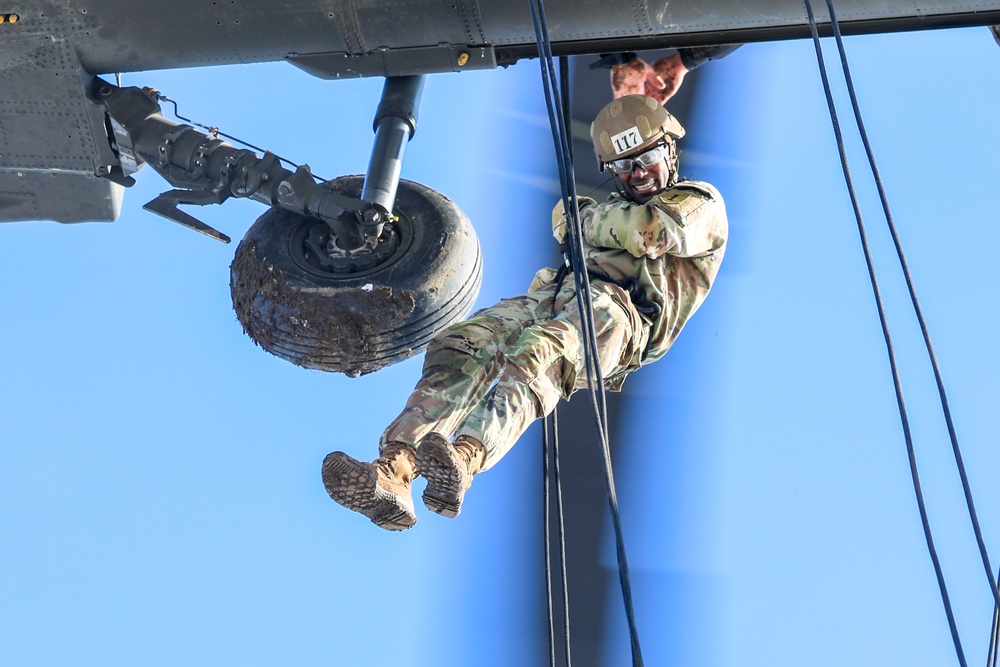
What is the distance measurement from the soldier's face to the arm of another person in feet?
0.24

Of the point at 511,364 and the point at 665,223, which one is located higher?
the point at 665,223

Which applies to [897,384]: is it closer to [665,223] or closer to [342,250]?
[665,223]

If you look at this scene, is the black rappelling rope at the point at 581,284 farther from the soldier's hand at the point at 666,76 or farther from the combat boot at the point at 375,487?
the soldier's hand at the point at 666,76

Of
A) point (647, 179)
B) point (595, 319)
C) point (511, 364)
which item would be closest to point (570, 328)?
point (595, 319)

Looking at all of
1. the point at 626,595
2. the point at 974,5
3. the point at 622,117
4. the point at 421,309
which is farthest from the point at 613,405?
the point at 626,595

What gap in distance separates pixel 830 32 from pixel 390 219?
2199 millimetres

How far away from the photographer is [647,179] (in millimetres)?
5684

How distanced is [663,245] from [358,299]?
1529 millimetres

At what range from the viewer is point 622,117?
18.4 ft

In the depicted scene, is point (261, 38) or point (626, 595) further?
point (261, 38)

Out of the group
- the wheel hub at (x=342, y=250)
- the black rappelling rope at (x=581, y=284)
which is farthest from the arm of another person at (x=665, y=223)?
the wheel hub at (x=342, y=250)

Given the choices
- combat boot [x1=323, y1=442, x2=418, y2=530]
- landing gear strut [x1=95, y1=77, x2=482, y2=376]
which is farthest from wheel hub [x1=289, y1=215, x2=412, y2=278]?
combat boot [x1=323, y1=442, x2=418, y2=530]

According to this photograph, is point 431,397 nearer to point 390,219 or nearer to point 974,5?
point 390,219

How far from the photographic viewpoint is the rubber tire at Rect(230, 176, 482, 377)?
6172mm
